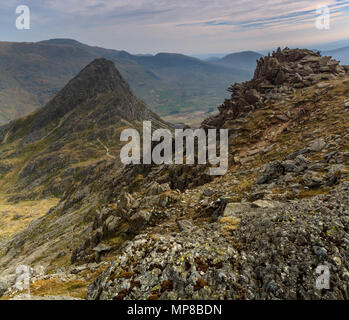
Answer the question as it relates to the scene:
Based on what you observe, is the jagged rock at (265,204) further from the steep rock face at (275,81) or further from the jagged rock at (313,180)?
the steep rock face at (275,81)

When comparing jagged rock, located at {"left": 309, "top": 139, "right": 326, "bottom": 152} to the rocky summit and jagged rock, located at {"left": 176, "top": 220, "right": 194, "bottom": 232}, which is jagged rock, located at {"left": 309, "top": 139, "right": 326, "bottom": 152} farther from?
jagged rock, located at {"left": 176, "top": 220, "right": 194, "bottom": 232}

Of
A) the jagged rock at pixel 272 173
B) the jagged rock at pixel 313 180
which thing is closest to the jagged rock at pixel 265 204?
the jagged rock at pixel 313 180

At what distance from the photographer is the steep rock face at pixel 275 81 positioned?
157ft

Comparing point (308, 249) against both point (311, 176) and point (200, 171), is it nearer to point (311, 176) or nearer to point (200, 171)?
point (311, 176)

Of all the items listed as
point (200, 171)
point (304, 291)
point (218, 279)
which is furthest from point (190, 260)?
point (200, 171)

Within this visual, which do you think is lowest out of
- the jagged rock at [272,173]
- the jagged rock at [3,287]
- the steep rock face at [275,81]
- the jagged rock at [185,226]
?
the jagged rock at [3,287]

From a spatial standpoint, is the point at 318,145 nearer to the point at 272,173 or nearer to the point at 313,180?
the point at 272,173

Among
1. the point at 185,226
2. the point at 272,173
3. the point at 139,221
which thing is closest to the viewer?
the point at 185,226

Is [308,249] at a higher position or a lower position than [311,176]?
lower

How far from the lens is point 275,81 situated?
52.9 meters

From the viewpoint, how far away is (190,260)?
531 inches

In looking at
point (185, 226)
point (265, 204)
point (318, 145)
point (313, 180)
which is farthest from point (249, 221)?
point (318, 145)

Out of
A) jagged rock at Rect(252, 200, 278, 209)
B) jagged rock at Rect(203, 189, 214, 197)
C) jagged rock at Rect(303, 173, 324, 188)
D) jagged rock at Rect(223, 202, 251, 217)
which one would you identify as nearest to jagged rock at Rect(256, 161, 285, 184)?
jagged rock at Rect(303, 173, 324, 188)
